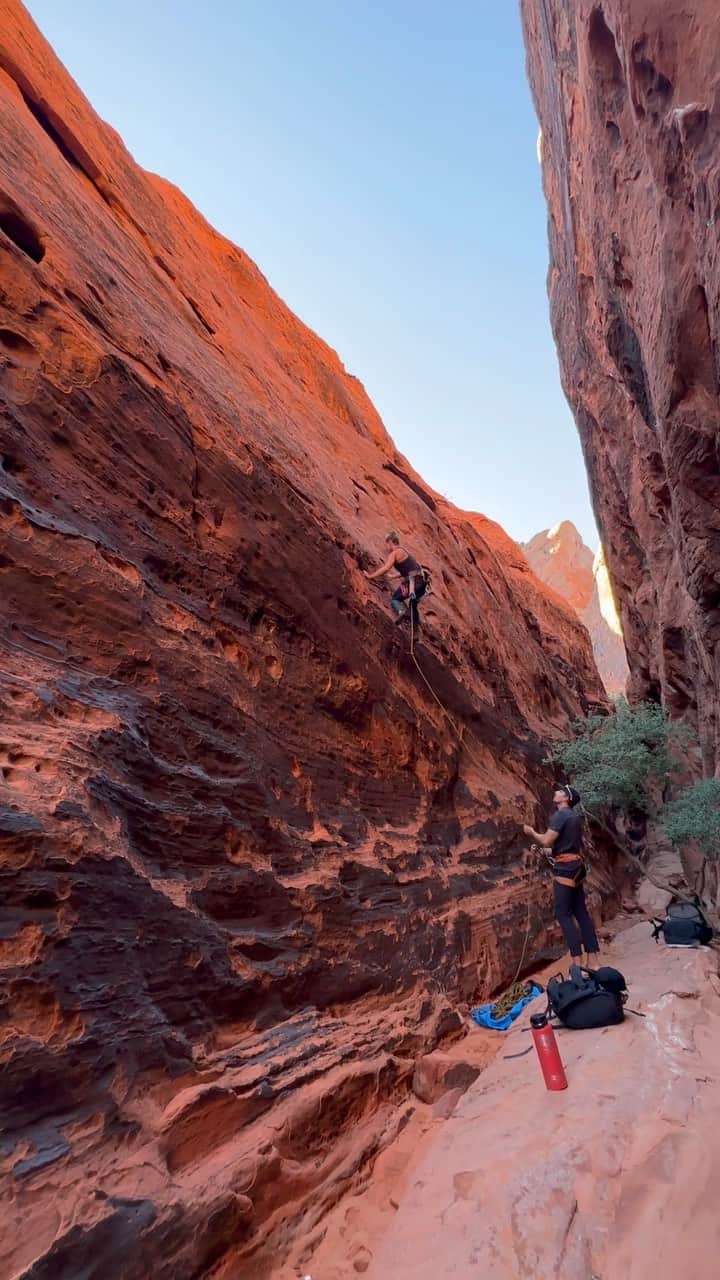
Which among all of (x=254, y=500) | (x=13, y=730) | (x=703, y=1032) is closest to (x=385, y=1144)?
(x=703, y=1032)

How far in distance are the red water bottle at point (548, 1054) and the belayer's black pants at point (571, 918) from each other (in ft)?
10.1

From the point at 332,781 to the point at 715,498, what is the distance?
6952 millimetres

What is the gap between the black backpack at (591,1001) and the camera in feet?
16.9

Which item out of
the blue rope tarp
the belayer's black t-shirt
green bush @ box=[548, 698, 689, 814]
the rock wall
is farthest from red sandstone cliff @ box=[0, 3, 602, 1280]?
green bush @ box=[548, 698, 689, 814]

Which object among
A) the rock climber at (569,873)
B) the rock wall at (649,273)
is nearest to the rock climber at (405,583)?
the rock climber at (569,873)

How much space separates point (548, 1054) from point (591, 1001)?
1.18m

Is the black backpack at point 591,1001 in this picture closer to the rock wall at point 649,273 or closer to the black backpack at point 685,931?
→ the black backpack at point 685,931

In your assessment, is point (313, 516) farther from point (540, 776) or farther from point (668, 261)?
point (540, 776)

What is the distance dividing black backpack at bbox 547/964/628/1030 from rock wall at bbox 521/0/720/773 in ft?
21.5

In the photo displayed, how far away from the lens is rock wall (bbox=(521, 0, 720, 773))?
6.52 meters

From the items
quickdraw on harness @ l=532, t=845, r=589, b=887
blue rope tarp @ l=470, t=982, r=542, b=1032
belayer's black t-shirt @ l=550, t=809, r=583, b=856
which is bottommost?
blue rope tarp @ l=470, t=982, r=542, b=1032

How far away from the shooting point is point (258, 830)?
491 cm

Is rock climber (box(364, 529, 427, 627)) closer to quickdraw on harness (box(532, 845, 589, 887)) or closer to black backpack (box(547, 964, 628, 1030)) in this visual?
quickdraw on harness (box(532, 845, 589, 887))

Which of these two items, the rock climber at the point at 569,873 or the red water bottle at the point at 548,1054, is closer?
the red water bottle at the point at 548,1054
